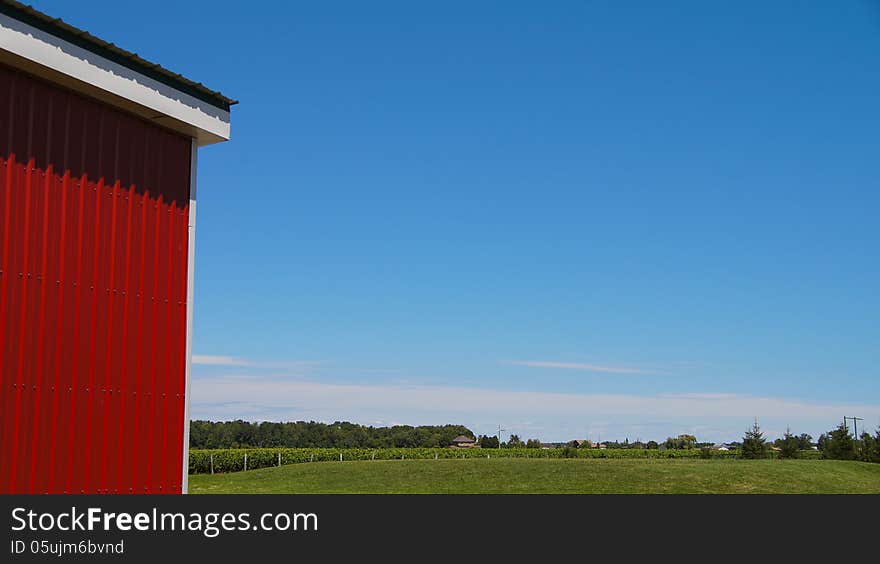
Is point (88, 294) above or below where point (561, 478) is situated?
above

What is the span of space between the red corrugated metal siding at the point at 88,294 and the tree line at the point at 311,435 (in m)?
59.8

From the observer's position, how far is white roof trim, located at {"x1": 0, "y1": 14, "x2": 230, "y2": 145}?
35.4 ft

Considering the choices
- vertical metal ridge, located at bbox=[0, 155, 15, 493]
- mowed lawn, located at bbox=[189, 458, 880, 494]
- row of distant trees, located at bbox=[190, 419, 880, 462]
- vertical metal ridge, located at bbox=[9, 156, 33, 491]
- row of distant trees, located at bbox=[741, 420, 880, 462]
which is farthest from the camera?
row of distant trees, located at bbox=[190, 419, 880, 462]

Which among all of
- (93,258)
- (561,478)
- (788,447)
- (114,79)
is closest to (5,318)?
(93,258)

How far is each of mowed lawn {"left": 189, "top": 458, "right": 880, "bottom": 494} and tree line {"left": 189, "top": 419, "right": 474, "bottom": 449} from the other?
33.0m

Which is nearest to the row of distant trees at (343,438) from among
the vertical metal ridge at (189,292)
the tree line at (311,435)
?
the tree line at (311,435)

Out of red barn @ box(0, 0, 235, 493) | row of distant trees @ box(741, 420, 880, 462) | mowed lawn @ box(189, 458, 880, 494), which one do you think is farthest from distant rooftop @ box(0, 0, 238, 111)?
row of distant trees @ box(741, 420, 880, 462)

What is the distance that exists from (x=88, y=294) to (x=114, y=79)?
2881 millimetres

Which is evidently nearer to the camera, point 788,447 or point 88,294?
point 88,294

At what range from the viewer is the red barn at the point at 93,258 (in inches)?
425

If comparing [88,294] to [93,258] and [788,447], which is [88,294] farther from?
[788,447]

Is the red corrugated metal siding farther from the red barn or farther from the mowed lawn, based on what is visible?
the mowed lawn

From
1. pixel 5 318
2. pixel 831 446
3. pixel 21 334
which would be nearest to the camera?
pixel 5 318

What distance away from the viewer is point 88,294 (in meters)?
11.6
